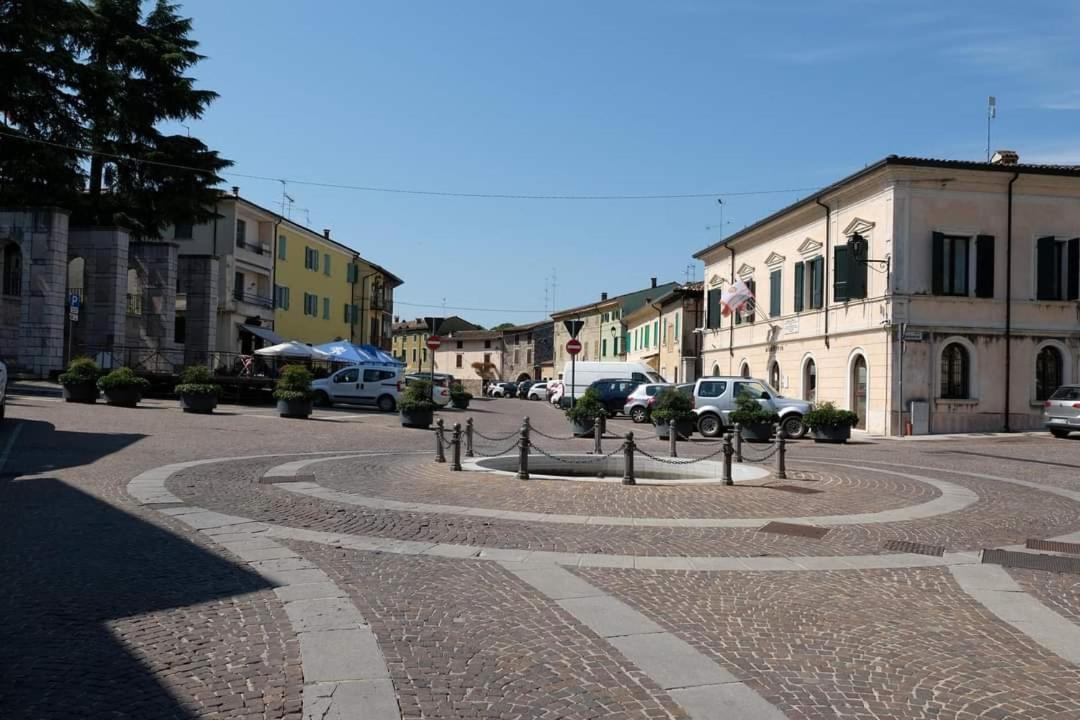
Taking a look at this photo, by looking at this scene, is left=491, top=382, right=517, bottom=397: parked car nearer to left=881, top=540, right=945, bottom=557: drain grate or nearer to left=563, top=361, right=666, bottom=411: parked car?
left=563, top=361, right=666, bottom=411: parked car

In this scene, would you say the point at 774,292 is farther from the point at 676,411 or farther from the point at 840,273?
the point at 676,411

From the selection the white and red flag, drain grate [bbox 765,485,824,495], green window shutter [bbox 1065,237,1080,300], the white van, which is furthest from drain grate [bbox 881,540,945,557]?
the white van

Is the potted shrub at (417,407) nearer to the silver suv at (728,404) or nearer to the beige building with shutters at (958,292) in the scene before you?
the silver suv at (728,404)

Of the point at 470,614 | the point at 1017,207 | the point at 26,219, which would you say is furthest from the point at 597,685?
the point at 26,219

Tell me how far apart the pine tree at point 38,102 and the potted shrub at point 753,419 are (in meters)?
27.8

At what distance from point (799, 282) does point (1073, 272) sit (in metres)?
8.79

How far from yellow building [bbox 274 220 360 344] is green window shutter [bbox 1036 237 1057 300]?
38860 mm

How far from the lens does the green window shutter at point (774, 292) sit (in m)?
34.5

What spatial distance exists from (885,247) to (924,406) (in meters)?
4.88

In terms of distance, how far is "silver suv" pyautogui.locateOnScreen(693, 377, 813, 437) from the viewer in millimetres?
24297

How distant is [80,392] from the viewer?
2483 centimetres

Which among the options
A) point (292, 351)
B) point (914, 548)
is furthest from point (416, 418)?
point (914, 548)

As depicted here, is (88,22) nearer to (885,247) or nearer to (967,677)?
(885,247)

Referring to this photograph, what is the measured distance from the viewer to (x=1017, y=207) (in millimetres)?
26984
